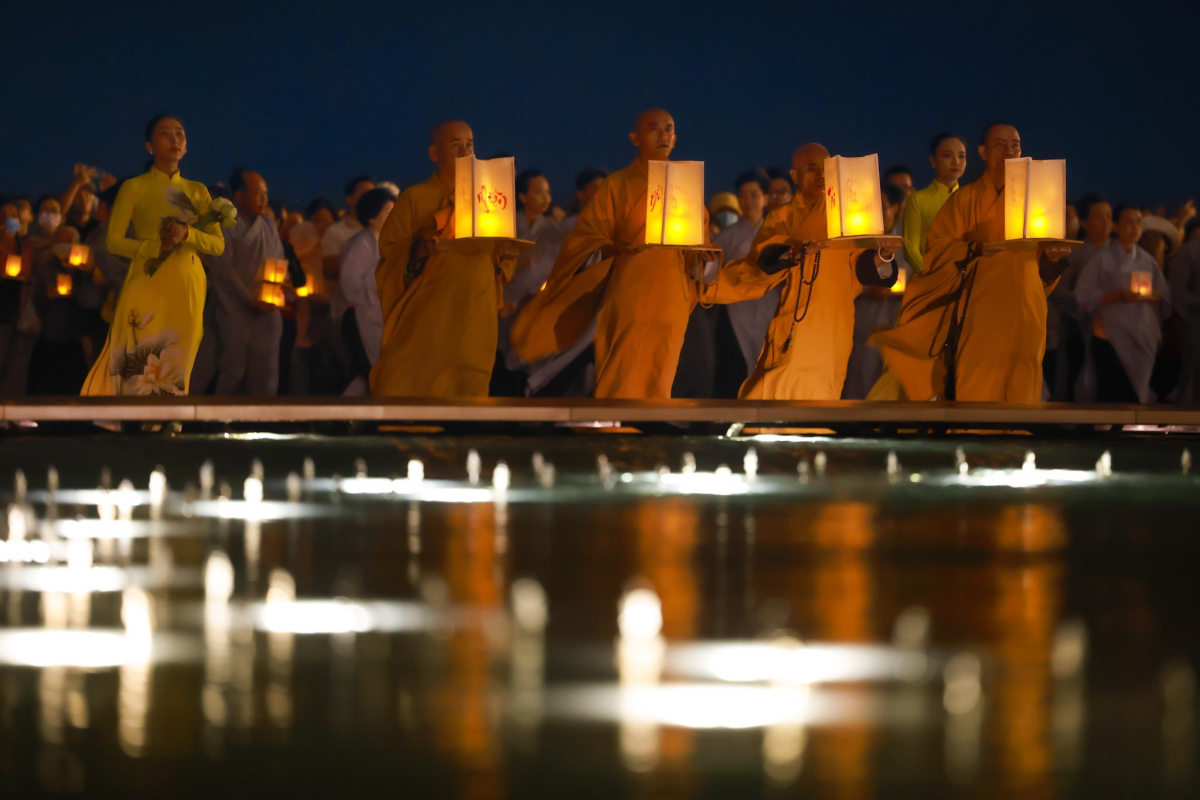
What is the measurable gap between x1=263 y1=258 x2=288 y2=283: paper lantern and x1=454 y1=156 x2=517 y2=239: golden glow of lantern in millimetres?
2067

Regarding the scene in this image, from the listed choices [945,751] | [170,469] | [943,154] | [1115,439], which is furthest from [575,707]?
[943,154]

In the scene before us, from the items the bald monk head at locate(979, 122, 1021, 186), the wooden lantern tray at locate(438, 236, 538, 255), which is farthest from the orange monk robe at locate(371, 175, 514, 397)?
the bald monk head at locate(979, 122, 1021, 186)

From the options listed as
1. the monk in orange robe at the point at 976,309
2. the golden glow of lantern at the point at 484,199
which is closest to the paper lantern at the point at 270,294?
the golden glow of lantern at the point at 484,199

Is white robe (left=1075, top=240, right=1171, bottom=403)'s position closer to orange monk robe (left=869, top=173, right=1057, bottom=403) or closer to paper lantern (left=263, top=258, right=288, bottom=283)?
orange monk robe (left=869, top=173, right=1057, bottom=403)

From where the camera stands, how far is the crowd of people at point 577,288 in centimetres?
898

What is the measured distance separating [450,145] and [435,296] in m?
0.65

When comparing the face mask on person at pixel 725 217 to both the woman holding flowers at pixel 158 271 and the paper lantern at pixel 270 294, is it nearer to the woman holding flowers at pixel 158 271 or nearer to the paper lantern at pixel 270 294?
the paper lantern at pixel 270 294

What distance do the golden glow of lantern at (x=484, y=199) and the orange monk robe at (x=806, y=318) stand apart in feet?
3.92

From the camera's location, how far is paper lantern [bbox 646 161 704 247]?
8156 millimetres

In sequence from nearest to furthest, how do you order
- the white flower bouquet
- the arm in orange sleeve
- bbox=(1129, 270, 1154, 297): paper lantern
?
the white flower bouquet < the arm in orange sleeve < bbox=(1129, 270, 1154, 297): paper lantern

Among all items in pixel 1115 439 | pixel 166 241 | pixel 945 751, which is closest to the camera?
pixel 945 751

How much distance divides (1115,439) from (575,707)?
15.2 feet

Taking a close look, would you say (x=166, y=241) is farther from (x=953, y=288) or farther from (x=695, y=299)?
(x=953, y=288)

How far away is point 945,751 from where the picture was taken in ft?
5.78
